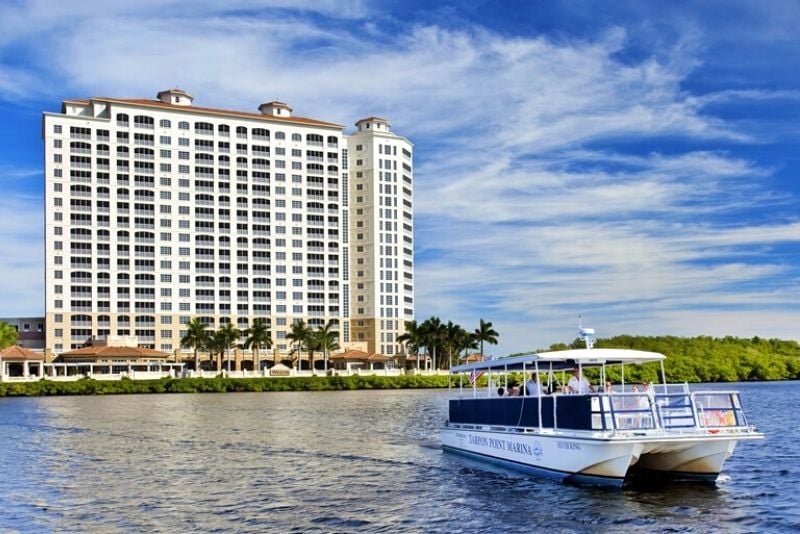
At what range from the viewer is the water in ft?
77.9

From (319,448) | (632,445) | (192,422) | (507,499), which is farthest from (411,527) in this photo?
(192,422)

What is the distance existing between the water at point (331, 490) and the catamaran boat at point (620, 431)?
0.74 metres

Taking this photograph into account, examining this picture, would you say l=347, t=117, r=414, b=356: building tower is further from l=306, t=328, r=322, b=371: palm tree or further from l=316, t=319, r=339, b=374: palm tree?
l=306, t=328, r=322, b=371: palm tree

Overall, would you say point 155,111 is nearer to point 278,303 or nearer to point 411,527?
point 278,303

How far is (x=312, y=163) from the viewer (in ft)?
583

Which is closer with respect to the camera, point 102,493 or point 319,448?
point 102,493

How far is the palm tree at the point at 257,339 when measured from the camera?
158250mm

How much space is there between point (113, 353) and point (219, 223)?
38635 millimetres

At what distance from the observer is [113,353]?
460 ft

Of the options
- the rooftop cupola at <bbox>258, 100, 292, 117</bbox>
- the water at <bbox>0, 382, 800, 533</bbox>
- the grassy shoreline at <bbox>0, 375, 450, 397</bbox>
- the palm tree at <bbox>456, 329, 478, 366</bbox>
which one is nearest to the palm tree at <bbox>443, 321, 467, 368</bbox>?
the palm tree at <bbox>456, 329, 478, 366</bbox>

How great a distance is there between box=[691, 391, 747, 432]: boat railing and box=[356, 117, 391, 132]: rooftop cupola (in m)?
162

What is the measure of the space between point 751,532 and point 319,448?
2401cm

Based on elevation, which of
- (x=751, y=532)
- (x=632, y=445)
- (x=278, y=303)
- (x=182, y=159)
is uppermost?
(x=182, y=159)

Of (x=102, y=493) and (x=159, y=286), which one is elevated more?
(x=159, y=286)
